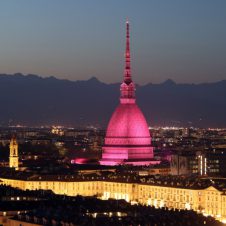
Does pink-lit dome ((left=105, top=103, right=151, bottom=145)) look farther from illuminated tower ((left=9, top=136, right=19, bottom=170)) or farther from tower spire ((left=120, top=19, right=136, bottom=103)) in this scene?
illuminated tower ((left=9, top=136, right=19, bottom=170))

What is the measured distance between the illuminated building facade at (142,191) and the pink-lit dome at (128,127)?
25.6 metres

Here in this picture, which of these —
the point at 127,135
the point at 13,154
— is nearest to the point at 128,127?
the point at 127,135

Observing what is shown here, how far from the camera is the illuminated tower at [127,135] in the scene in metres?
143

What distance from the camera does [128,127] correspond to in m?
145

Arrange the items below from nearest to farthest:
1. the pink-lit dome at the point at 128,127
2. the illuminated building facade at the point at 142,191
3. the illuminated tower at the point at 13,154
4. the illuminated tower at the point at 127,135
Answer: the illuminated building facade at the point at 142,191 < the illuminated tower at the point at 13,154 < the illuminated tower at the point at 127,135 < the pink-lit dome at the point at 128,127

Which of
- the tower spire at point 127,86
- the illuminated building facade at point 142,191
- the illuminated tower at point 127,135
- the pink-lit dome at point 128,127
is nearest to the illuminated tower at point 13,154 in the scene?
the illuminated tower at point 127,135

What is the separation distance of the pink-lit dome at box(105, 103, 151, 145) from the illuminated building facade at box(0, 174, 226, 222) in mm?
25583

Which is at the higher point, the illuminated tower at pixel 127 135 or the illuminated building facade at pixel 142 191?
the illuminated tower at pixel 127 135

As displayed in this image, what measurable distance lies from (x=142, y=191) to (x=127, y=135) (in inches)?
1360

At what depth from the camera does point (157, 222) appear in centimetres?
6188

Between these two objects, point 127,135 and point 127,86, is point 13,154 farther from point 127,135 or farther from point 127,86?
point 127,86

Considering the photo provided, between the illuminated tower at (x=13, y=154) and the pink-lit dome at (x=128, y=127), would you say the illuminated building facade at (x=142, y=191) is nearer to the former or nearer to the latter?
the illuminated tower at (x=13, y=154)

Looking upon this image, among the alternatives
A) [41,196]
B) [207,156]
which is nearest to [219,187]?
[41,196]

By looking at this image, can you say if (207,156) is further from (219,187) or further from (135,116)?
(219,187)
